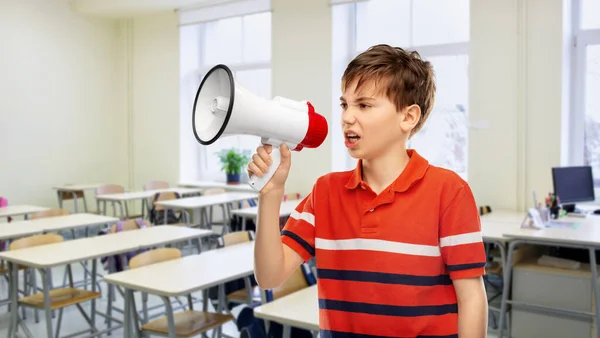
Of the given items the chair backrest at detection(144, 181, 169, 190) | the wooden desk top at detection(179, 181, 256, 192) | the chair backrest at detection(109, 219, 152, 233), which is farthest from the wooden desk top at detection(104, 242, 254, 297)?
the chair backrest at detection(144, 181, 169, 190)

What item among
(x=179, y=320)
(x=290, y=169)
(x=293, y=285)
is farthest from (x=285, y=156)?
(x=179, y=320)

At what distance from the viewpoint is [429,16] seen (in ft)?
18.2

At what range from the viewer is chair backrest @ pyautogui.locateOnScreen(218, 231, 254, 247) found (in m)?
3.29

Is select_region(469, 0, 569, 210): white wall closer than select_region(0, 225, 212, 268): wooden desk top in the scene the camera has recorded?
No

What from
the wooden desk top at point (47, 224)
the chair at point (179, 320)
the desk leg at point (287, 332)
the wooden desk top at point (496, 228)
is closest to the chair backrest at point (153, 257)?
the chair at point (179, 320)

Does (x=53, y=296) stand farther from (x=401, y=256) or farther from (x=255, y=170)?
(x=401, y=256)

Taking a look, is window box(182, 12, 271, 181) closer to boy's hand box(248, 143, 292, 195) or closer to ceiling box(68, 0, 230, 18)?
ceiling box(68, 0, 230, 18)

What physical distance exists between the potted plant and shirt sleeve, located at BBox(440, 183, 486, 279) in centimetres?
596

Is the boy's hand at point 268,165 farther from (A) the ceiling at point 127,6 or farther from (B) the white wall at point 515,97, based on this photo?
(A) the ceiling at point 127,6

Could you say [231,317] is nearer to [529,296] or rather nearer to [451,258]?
[529,296]

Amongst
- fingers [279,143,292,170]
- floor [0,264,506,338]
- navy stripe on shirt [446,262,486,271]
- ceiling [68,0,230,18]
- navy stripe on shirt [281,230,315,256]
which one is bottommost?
floor [0,264,506,338]

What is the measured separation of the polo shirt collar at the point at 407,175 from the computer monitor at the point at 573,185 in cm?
352

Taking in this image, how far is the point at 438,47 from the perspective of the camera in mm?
5488

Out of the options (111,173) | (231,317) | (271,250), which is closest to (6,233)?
(231,317)
